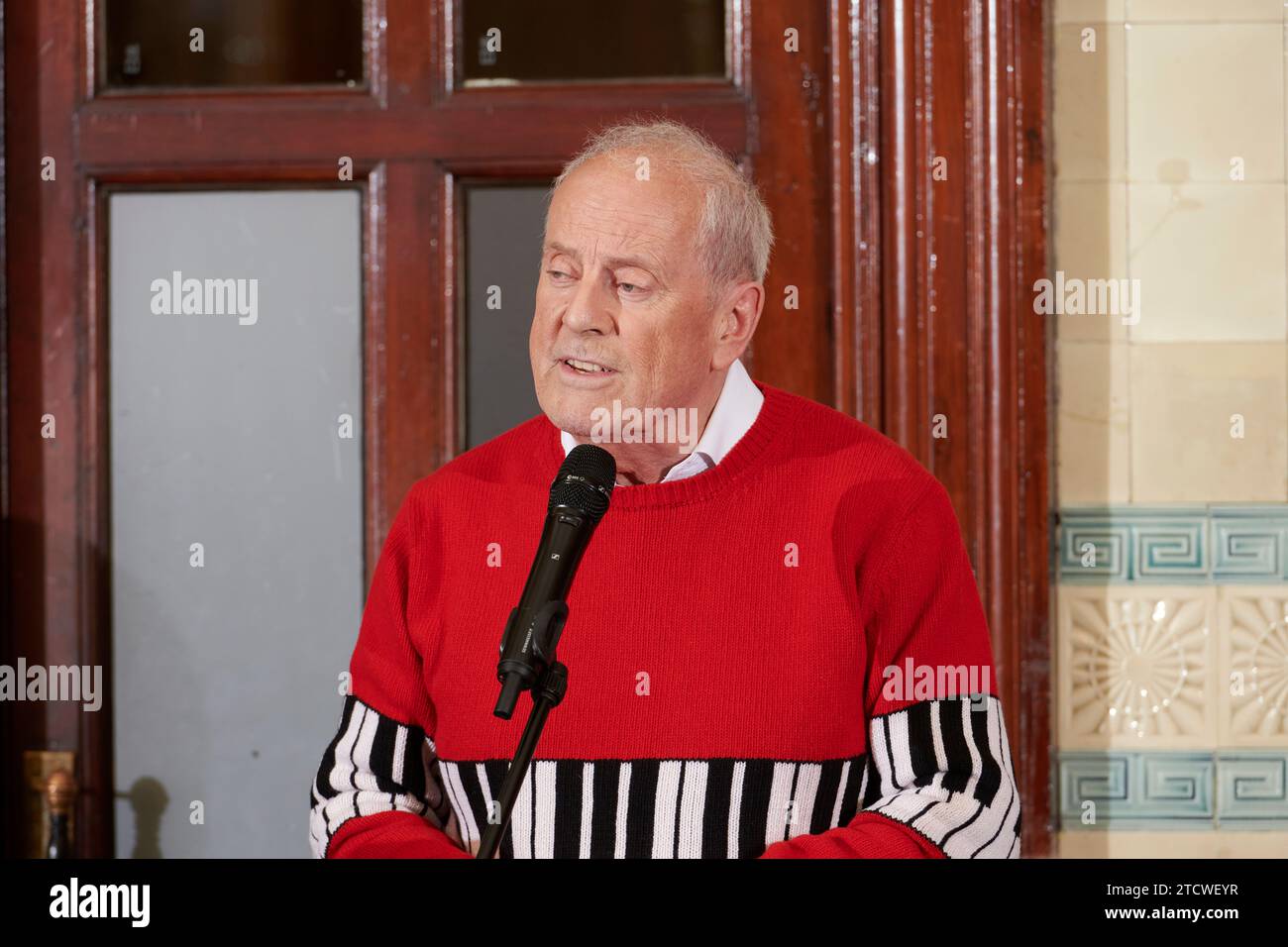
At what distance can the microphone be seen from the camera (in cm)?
83

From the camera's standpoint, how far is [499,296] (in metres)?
1.83

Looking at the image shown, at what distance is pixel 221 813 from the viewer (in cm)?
185

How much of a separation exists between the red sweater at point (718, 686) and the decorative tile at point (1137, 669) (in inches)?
19.9

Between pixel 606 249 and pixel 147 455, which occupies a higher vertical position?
pixel 606 249

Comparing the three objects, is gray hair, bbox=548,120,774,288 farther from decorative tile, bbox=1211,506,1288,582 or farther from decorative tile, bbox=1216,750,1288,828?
decorative tile, bbox=1216,750,1288,828

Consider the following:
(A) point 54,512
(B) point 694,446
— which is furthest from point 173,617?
(B) point 694,446

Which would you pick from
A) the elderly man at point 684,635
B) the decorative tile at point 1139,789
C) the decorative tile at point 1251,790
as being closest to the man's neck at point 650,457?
the elderly man at point 684,635

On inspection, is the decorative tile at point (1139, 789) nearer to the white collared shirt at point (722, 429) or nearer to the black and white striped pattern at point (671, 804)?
the black and white striped pattern at point (671, 804)

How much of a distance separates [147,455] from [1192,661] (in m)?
1.51

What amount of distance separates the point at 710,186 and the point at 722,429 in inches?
9.9

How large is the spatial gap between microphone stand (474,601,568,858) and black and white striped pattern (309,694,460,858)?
434 mm
